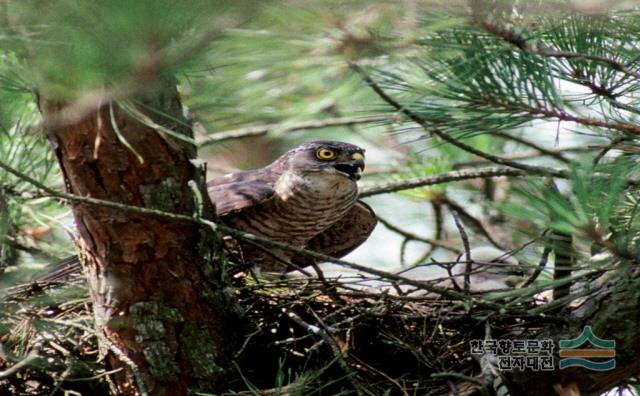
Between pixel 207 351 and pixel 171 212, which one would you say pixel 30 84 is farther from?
pixel 207 351

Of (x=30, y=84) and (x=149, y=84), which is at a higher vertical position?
(x=30, y=84)

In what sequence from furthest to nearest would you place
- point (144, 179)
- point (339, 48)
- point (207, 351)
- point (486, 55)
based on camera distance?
point (207, 351) → point (144, 179) → point (486, 55) → point (339, 48)

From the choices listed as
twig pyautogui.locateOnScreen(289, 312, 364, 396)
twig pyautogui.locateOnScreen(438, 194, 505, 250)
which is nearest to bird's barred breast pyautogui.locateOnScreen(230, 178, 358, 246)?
twig pyautogui.locateOnScreen(438, 194, 505, 250)

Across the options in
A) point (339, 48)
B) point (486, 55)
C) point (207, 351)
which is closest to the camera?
point (339, 48)

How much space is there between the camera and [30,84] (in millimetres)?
2615

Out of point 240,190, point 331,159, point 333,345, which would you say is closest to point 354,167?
point 331,159

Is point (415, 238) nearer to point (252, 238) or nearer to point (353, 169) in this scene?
point (353, 169)

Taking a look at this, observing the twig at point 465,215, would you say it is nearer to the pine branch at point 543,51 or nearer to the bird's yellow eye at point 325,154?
the bird's yellow eye at point 325,154

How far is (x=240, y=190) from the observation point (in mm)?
4715

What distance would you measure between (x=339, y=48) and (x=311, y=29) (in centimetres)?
16

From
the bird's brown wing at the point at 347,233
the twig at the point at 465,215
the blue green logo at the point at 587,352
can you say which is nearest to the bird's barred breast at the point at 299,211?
the bird's brown wing at the point at 347,233

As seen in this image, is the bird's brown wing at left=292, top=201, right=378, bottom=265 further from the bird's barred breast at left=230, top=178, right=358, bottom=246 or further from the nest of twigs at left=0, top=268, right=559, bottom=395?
the nest of twigs at left=0, top=268, right=559, bottom=395

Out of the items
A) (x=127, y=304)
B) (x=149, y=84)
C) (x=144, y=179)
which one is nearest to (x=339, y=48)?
(x=149, y=84)

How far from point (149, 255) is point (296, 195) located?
155 cm
